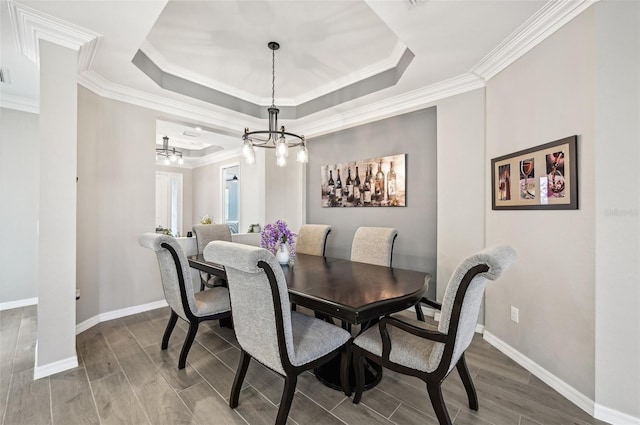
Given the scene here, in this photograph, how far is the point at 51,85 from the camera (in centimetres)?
206

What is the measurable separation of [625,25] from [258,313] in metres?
2.66

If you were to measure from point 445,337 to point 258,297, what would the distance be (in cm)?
95

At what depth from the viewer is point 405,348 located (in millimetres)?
1513

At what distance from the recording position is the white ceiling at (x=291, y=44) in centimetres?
194

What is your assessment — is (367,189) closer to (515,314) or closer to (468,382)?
(515,314)

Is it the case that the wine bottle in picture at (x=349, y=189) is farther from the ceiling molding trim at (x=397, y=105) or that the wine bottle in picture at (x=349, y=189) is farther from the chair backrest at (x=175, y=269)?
the chair backrest at (x=175, y=269)

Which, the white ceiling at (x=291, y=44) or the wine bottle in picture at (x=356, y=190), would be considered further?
the wine bottle in picture at (x=356, y=190)

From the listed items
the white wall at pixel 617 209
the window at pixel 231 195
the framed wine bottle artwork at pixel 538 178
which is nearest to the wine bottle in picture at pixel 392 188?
the framed wine bottle artwork at pixel 538 178

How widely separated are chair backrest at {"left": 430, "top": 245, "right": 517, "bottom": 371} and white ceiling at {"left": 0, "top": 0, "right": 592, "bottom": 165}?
5.71 ft

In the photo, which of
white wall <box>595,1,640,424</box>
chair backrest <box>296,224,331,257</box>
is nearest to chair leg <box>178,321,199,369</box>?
chair backrest <box>296,224,331,257</box>

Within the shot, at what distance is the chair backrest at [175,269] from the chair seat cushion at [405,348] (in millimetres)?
1290

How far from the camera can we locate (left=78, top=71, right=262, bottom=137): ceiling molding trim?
2854mm

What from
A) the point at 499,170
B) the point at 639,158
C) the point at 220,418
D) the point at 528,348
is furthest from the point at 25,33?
the point at 528,348

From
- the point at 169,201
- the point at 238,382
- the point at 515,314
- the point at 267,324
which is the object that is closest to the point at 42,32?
the point at 267,324
